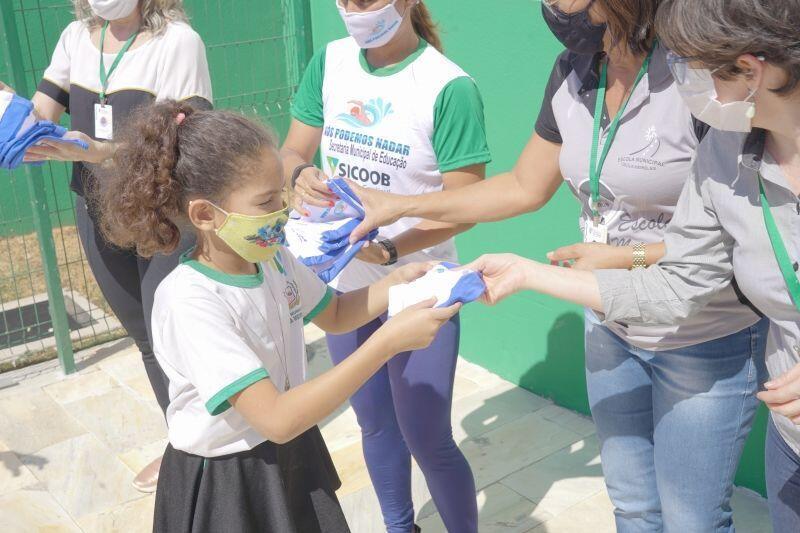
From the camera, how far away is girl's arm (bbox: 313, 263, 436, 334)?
2.57m

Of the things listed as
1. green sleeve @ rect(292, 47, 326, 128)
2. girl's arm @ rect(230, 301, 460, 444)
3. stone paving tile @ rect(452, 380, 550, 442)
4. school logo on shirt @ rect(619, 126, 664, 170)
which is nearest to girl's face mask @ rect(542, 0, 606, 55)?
school logo on shirt @ rect(619, 126, 664, 170)

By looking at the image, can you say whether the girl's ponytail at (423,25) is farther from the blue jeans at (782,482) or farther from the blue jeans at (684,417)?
the blue jeans at (782,482)

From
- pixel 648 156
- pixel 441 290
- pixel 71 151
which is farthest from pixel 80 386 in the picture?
pixel 648 156

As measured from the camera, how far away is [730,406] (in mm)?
2232

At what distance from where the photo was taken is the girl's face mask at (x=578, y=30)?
2336 mm

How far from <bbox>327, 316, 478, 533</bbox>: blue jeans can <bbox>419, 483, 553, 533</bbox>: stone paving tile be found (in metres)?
0.40

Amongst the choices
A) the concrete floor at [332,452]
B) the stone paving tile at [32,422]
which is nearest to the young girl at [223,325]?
the concrete floor at [332,452]

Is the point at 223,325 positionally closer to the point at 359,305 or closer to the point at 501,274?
the point at 359,305

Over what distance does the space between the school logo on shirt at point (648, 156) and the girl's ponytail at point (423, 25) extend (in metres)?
1.07

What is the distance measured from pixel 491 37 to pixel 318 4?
171 centimetres

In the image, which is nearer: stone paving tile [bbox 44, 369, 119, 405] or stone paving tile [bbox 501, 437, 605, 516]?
stone paving tile [bbox 501, 437, 605, 516]

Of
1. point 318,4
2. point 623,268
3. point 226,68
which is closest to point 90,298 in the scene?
point 226,68

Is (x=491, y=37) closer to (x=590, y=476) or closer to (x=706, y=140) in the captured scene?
(x=590, y=476)

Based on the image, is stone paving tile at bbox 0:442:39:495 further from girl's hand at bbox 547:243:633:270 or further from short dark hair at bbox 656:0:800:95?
short dark hair at bbox 656:0:800:95
